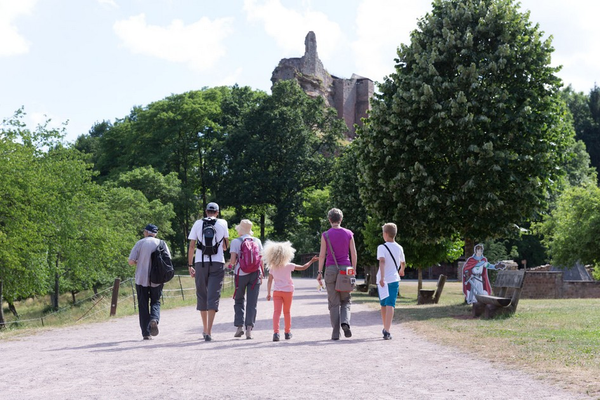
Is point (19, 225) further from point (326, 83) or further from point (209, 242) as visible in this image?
point (326, 83)

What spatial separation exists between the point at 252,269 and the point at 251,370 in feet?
12.3

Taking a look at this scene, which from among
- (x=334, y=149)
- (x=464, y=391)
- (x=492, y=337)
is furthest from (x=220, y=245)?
(x=334, y=149)

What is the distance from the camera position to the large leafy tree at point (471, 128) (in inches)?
841

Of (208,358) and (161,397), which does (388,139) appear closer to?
(208,358)

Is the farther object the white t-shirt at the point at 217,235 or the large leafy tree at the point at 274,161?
the large leafy tree at the point at 274,161

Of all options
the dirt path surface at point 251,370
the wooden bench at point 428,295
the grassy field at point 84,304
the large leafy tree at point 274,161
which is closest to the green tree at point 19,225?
the grassy field at point 84,304

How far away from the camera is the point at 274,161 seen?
66812mm

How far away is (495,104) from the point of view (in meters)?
21.4

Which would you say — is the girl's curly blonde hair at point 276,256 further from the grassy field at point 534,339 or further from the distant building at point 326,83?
the distant building at point 326,83

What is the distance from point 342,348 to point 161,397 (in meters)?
4.51

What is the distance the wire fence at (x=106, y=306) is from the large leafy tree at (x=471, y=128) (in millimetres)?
7463

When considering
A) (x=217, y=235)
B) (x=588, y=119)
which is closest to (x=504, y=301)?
(x=217, y=235)

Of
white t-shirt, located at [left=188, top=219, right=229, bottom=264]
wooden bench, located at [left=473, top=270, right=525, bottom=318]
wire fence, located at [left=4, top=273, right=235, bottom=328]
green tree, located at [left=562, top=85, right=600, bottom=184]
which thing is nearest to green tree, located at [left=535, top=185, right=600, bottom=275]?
wire fence, located at [left=4, top=273, right=235, bottom=328]

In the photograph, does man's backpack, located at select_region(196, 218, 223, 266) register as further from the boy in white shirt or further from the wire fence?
the wire fence
